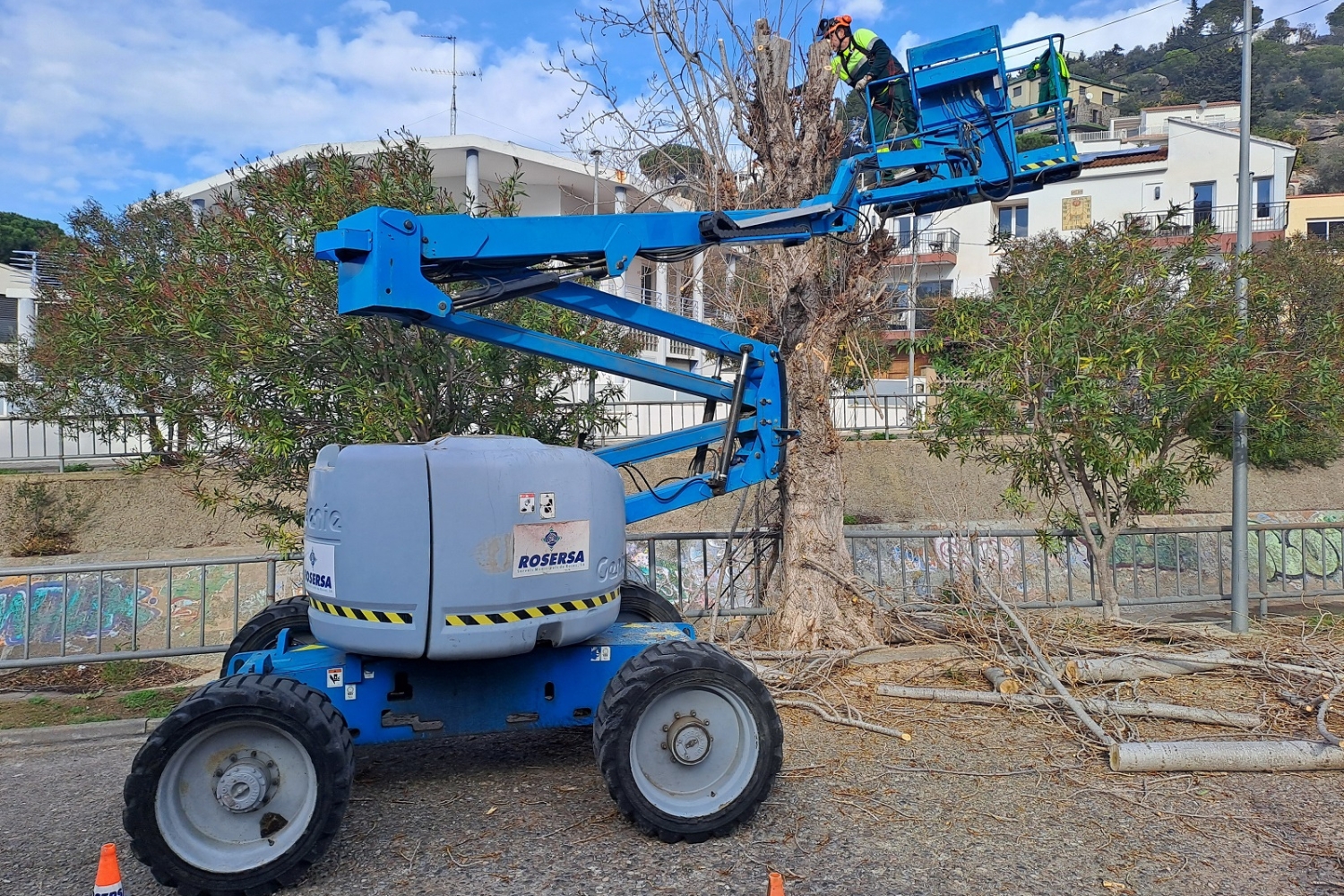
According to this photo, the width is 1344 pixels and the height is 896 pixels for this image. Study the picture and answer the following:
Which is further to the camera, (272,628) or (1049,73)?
(1049,73)

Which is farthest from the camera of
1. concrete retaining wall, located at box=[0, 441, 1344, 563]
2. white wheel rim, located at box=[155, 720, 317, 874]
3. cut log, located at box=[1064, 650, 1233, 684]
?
concrete retaining wall, located at box=[0, 441, 1344, 563]

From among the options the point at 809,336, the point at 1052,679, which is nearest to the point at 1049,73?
the point at 809,336

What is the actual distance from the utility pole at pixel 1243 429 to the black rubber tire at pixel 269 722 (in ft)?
26.4

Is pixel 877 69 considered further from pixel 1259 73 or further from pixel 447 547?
pixel 1259 73

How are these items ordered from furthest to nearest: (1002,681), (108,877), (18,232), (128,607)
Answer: (18,232), (128,607), (1002,681), (108,877)

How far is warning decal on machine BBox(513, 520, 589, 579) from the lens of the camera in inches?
Answer: 186

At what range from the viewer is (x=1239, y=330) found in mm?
8438

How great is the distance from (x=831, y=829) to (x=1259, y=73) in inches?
5061

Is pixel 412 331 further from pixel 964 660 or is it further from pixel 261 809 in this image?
pixel 964 660

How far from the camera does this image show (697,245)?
596cm

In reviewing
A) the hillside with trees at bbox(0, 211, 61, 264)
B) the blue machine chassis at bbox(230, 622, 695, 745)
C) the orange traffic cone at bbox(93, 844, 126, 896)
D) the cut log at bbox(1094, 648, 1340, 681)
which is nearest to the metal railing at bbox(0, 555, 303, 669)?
the blue machine chassis at bbox(230, 622, 695, 745)

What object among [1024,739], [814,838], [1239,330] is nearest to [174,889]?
[814,838]

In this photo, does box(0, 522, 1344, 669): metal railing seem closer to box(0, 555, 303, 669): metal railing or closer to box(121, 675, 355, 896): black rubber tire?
box(0, 555, 303, 669): metal railing

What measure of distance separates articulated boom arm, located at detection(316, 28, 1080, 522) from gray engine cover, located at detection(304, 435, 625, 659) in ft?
3.40
